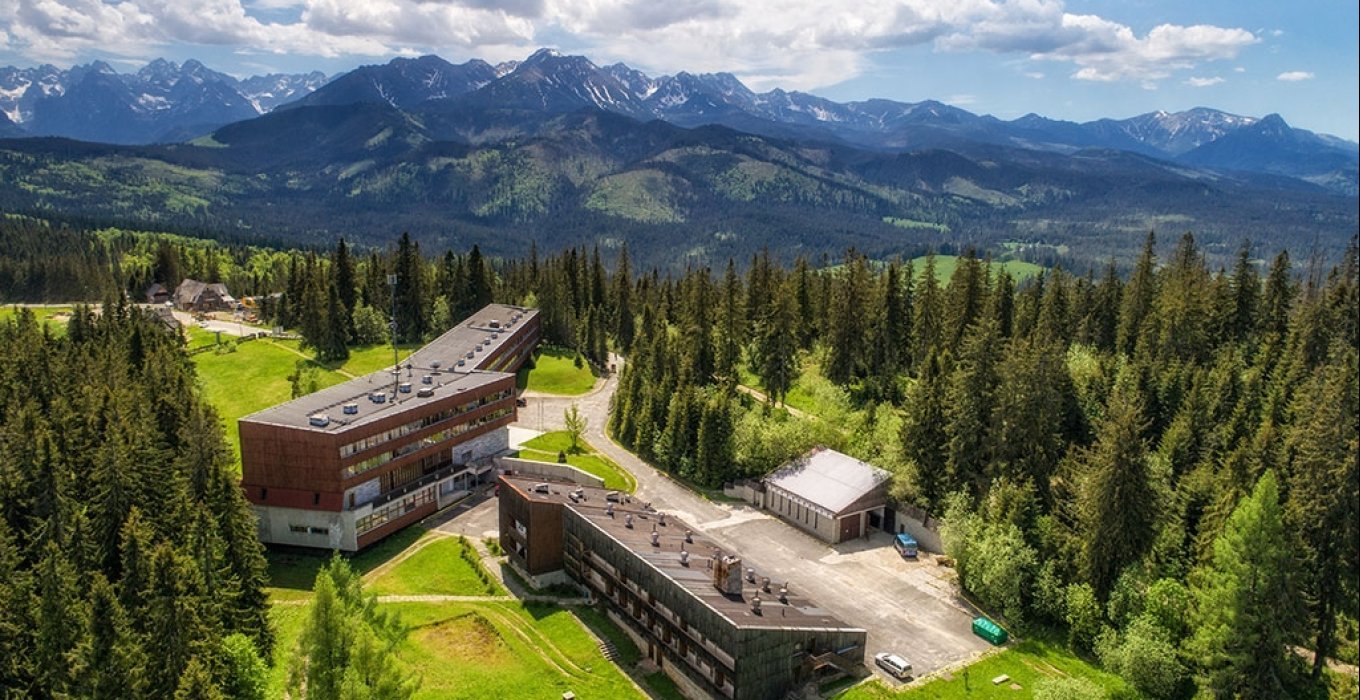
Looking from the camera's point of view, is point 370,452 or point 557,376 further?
point 557,376

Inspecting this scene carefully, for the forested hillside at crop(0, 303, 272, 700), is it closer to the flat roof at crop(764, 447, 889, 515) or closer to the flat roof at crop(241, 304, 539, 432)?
the flat roof at crop(241, 304, 539, 432)

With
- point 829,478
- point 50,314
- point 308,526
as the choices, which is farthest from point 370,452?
point 50,314

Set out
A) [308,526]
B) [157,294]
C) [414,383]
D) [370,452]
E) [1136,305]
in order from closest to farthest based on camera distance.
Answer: [308,526]
[370,452]
[414,383]
[1136,305]
[157,294]

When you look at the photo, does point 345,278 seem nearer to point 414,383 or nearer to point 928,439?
point 414,383

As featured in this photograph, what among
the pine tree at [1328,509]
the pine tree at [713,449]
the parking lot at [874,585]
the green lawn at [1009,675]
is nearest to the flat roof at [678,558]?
the parking lot at [874,585]

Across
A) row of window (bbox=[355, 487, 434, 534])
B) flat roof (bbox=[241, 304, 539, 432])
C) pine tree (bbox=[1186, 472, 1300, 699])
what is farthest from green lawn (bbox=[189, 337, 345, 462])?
pine tree (bbox=[1186, 472, 1300, 699])

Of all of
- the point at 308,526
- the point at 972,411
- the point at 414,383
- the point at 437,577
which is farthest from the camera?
the point at 414,383

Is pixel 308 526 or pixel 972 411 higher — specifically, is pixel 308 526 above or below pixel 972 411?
below
